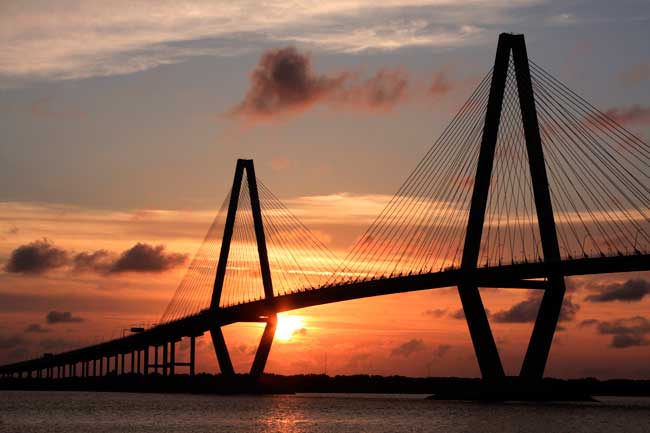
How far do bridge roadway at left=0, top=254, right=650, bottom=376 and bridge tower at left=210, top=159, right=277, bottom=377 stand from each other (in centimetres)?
86

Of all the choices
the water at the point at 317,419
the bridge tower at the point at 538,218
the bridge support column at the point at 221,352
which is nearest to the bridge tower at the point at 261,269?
the bridge support column at the point at 221,352

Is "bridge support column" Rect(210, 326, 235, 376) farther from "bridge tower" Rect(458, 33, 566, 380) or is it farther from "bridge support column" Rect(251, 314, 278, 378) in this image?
"bridge tower" Rect(458, 33, 566, 380)

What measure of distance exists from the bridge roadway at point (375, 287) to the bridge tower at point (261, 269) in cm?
86

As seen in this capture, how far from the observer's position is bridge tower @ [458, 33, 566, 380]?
55438 mm

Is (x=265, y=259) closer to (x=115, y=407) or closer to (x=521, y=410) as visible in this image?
(x=115, y=407)

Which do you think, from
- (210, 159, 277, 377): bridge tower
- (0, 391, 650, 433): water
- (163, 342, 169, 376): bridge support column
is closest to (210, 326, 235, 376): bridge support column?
(210, 159, 277, 377): bridge tower

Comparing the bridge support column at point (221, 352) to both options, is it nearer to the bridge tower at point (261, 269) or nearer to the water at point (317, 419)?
the bridge tower at point (261, 269)

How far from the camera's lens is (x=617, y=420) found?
202 ft

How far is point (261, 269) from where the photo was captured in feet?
266

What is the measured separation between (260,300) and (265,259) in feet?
9.29

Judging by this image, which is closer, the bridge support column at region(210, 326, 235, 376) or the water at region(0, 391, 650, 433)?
the water at region(0, 391, 650, 433)

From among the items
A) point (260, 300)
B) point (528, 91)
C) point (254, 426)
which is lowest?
point (254, 426)

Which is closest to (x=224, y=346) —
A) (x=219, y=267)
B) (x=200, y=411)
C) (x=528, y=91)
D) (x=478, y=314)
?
(x=219, y=267)

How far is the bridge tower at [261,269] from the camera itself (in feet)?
266
